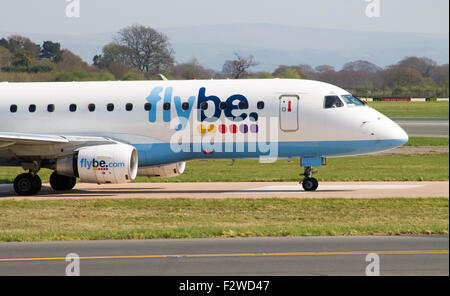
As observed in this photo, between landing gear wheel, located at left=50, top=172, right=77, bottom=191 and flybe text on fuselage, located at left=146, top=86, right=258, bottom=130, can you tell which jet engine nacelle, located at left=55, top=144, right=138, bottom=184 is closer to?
flybe text on fuselage, located at left=146, top=86, right=258, bottom=130

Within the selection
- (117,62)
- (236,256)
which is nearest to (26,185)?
(117,62)

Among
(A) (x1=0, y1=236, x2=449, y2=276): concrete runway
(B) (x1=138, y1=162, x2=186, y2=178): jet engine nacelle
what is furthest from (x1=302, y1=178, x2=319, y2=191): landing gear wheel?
(A) (x1=0, y1=236, x2=449, y2=276): concrete runway

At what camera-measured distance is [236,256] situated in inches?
541

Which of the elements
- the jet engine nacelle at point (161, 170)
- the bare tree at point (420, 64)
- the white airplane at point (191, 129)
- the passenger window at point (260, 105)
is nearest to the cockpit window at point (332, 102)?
the white airplane at point (191, 129)

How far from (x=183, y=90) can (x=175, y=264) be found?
14.0m

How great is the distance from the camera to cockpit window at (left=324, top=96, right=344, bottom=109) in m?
25.5

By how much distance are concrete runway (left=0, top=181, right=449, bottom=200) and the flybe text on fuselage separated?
2.56m

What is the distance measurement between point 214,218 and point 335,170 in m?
15.1

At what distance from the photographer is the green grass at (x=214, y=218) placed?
1692cm

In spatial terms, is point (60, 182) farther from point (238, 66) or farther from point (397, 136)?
point (397, 136)

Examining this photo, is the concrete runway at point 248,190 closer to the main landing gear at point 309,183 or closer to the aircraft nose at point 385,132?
the main landing gear at point 309,183

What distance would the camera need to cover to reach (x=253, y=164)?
125ft

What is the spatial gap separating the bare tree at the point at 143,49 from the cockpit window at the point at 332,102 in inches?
399

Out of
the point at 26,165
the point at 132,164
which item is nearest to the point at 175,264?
the point at 132,164
